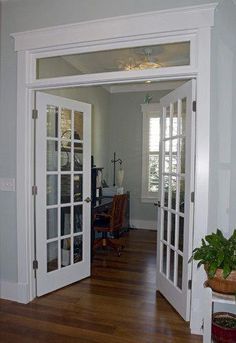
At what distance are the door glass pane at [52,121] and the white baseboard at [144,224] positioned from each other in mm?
3461

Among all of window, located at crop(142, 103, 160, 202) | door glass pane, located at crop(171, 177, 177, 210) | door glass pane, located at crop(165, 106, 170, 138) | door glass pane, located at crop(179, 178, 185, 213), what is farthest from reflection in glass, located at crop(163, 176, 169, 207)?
window, located at crop(142, 103, 160, 202)

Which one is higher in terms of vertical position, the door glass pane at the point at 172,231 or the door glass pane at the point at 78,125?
the door glass pane at the point at 78,125

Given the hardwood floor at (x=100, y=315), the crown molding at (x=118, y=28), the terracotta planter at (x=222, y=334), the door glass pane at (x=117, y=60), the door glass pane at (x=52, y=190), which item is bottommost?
the hardwood floor at (x=100, y=315)

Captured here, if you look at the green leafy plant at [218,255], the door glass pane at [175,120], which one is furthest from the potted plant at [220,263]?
the door glass pane at [175,120]

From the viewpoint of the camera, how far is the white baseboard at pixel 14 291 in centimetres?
283

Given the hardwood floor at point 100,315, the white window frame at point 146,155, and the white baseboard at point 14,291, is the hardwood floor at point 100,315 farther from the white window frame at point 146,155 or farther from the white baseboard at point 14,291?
the white window frame at point 146,155

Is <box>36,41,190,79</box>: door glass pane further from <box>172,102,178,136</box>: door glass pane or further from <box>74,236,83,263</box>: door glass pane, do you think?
<box>74,236,83,263</box>: door glass pane

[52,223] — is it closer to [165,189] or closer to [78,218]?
[78,218]

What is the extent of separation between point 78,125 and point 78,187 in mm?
726

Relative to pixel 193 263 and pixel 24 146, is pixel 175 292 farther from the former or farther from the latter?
pixel 24 146

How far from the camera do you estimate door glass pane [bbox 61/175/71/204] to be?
318 centimetres

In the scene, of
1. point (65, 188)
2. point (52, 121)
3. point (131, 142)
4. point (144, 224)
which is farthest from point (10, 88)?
point (144, 224)

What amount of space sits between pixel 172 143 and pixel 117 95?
11.8 ft

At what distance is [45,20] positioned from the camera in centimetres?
272
